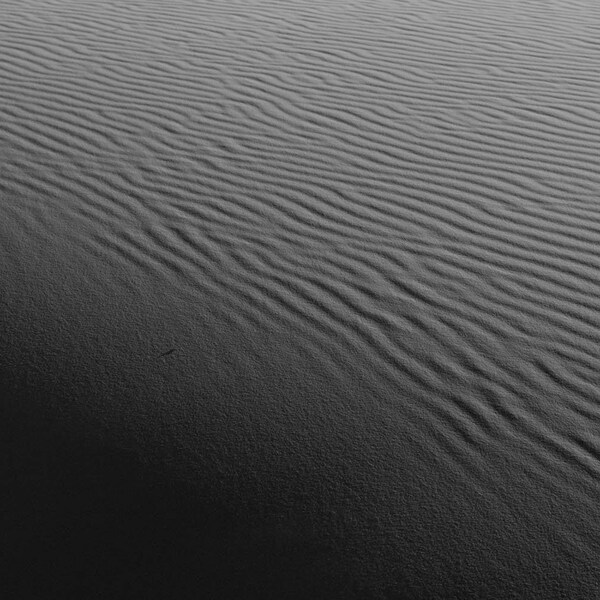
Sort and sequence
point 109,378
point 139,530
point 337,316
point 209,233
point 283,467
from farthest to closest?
point 209,233 < point 337,316 < point 109,378 < point 283,467 < point 139,530

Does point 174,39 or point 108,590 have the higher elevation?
point 174,39

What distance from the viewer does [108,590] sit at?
2402 mm

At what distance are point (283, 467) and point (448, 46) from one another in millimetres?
6242

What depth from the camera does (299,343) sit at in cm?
338

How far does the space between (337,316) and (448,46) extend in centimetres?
529

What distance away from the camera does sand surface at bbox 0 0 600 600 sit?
8.17ft

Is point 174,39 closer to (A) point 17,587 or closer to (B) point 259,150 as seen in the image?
(B) point 259,150

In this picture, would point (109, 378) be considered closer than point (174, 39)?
Yes

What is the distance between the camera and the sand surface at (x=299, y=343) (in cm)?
249

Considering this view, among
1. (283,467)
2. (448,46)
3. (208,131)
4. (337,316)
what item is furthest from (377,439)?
(448,46)

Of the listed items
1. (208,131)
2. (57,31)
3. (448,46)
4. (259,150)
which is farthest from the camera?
(57,31)

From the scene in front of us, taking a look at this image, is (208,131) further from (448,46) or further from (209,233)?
(448,46)

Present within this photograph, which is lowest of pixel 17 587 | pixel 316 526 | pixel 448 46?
pixel 17 587

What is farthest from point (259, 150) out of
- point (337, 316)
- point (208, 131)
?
point (337, 316)
